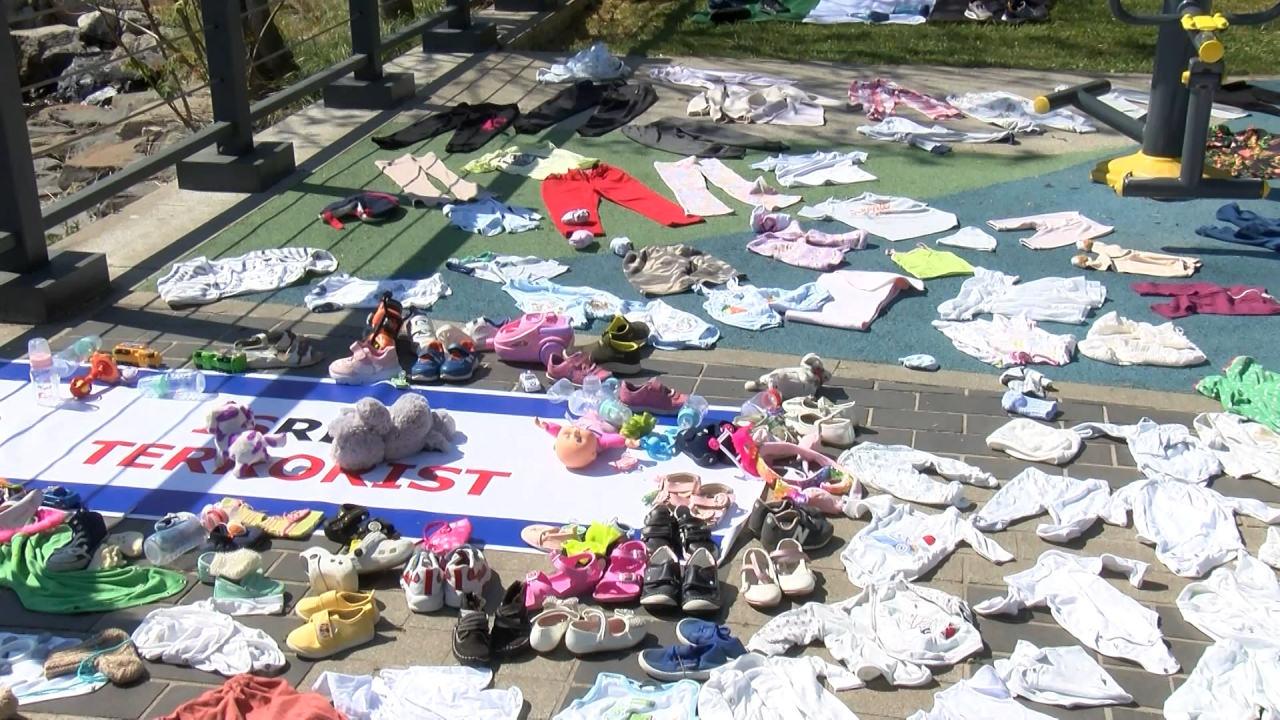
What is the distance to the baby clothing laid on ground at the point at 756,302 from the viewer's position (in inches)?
220

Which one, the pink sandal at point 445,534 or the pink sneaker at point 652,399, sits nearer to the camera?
the pink sandal at point 445,534

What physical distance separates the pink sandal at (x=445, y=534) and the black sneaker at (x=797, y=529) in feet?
2.93

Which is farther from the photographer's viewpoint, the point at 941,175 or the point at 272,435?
the point at 941,175

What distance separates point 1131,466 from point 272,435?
2.93 metres

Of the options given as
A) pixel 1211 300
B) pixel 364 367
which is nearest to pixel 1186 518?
pixel 1211 300

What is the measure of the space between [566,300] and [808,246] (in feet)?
4.34

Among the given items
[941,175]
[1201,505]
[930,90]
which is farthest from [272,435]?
[930,90]

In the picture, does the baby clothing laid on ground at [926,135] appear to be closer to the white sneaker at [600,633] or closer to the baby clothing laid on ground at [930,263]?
the baby clothing laid on ground at [930,263]

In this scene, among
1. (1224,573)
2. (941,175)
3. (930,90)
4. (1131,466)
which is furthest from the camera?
(930,90)

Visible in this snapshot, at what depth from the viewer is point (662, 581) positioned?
368cm

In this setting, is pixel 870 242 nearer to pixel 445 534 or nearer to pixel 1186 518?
pixel 1186 518

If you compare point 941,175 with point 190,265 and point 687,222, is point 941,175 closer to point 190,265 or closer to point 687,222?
point 687,222

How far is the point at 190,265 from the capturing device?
6008 millimetres

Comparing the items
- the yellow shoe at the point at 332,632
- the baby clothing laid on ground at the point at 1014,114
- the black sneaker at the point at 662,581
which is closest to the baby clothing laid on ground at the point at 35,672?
the yellow shoe at the point at 332,632
